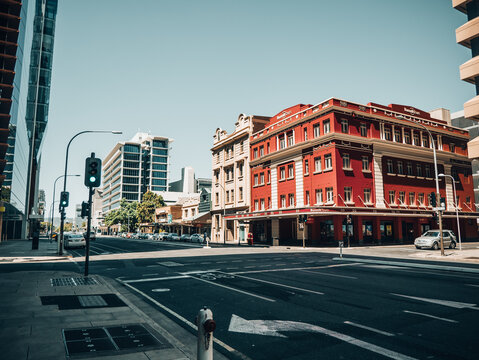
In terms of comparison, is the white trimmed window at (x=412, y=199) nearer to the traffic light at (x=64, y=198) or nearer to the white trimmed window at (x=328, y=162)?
the white trimmed window at (x=328, y=162)

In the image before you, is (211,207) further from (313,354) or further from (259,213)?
(313,354)

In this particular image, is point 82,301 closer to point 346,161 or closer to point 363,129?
point 346,161

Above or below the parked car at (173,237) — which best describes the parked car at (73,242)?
above

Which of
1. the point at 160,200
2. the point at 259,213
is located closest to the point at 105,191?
the point at 160,200

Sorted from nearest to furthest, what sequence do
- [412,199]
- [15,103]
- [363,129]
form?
[363,129]
[412,199]
[15,103]

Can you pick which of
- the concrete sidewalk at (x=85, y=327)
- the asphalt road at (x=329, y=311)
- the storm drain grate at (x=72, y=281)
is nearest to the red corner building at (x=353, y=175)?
the asphalt road at (x=329, y=311)

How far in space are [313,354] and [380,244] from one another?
35.5 metres

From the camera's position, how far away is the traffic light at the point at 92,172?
1235 cm

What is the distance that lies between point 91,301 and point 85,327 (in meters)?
2.65

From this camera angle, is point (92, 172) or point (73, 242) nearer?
point (92, 172)

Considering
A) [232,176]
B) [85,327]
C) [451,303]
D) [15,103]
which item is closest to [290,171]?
[232,176]

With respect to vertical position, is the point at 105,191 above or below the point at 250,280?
above

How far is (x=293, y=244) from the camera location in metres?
40.3

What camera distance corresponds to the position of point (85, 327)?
6.34 metres
